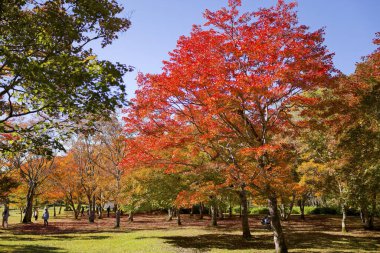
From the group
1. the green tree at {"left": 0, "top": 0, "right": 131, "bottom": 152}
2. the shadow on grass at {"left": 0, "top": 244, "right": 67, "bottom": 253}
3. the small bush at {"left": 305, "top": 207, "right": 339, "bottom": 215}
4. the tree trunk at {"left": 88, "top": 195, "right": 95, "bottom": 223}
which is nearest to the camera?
the green tree at {"left": 0, "top": 0, "right": 131, "bottom": 152}

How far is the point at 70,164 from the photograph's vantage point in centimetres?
4300

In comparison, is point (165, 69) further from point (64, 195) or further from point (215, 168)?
point (64, 195)

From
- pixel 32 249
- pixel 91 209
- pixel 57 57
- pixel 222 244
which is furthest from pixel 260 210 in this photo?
pixel 57 57

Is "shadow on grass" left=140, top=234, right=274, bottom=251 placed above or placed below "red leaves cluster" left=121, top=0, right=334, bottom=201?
below

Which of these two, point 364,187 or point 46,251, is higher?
point 364,187

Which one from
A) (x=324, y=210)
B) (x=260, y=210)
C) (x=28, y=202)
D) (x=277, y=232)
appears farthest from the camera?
(x=260, y=210)

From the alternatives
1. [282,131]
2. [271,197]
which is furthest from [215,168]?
[282,131]

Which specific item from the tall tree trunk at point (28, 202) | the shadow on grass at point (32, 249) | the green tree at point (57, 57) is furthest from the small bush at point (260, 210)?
the green tree at point (57, 57)

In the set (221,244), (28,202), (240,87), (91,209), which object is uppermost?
(240,87)

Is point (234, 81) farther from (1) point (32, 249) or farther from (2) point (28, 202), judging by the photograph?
(2) point (28, 202)

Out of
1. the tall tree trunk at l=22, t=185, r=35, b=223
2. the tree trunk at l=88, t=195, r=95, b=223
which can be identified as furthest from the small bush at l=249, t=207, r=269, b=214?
the tall tree trunk at l=22, t=185, r=35, b=223

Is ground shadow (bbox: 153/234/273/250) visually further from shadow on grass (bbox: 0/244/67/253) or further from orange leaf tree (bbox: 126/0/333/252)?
shadow on grass (bbox: 0/244/67/253)

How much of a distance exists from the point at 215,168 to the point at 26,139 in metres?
7.68

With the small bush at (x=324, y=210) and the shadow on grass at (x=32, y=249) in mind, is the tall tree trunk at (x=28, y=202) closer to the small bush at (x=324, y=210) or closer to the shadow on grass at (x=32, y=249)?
the shadow on grass at (x=32, y=249)
